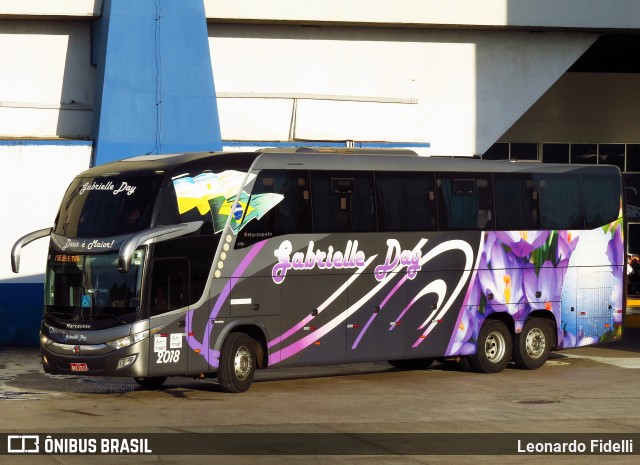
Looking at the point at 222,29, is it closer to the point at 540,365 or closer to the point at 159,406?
the point at 540,365

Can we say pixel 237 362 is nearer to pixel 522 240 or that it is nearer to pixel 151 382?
pixel 151 382

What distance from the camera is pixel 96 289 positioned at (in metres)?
18.3

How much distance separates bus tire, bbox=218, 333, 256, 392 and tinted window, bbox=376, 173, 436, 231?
318 cm

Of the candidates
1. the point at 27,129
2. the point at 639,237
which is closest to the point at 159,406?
the point at 27,129

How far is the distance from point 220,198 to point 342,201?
7.69 ft

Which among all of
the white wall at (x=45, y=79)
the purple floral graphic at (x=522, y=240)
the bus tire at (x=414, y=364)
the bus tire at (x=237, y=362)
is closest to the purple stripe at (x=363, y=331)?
the bus tire at (x=237, y=362)

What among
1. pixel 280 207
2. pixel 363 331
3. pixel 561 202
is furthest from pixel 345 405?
pixel 561 202

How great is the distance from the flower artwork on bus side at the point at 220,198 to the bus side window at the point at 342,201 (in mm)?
1123

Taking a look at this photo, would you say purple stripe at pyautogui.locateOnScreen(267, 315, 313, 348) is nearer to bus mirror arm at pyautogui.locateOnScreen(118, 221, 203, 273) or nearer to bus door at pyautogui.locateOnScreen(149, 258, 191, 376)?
bus door at pyautogui.locateOnScreen(149, 258, 191, 376)

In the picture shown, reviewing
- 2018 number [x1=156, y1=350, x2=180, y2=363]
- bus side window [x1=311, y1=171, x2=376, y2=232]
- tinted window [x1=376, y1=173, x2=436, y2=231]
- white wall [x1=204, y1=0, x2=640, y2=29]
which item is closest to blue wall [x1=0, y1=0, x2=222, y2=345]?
white wall [x1=204, y1=0, x2=640, y2=29]

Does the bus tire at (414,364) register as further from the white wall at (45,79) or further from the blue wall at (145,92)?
the white wall at (45,79)

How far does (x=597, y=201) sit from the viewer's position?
23.6 metres

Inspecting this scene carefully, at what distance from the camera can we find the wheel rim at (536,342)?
75.5ft

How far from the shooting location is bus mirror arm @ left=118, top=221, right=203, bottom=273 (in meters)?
17.8
